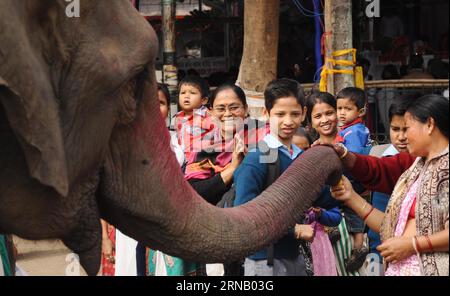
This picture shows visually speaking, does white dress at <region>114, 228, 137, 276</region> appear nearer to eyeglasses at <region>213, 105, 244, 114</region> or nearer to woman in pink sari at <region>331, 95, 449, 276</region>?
eyeglasses at <region>213, 105, 244, 114</region>

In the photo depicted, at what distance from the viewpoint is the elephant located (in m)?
2.29

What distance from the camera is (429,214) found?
322 cm

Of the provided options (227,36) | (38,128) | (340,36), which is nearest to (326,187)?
(38,128)

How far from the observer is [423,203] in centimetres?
323

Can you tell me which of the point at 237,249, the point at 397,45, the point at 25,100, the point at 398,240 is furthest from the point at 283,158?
the point at 397,45

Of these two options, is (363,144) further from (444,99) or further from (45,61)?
(45,61)

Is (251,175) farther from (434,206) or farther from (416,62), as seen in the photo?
(416,62)

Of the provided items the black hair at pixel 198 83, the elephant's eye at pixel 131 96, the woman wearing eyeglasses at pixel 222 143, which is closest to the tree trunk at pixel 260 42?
the black hair at pixel 198 83

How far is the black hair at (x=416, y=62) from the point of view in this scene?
1012cm

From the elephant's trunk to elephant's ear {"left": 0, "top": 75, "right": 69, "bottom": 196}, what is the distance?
26 centimetres

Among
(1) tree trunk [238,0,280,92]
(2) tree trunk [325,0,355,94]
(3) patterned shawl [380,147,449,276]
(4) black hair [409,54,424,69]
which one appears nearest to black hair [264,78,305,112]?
(3) patterned shawl [380,147,449,276]

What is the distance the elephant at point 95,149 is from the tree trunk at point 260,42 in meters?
4.53

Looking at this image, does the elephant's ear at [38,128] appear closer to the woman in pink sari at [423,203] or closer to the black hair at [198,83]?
the woman in pink sari at [423,203]

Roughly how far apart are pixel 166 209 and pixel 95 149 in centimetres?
26
